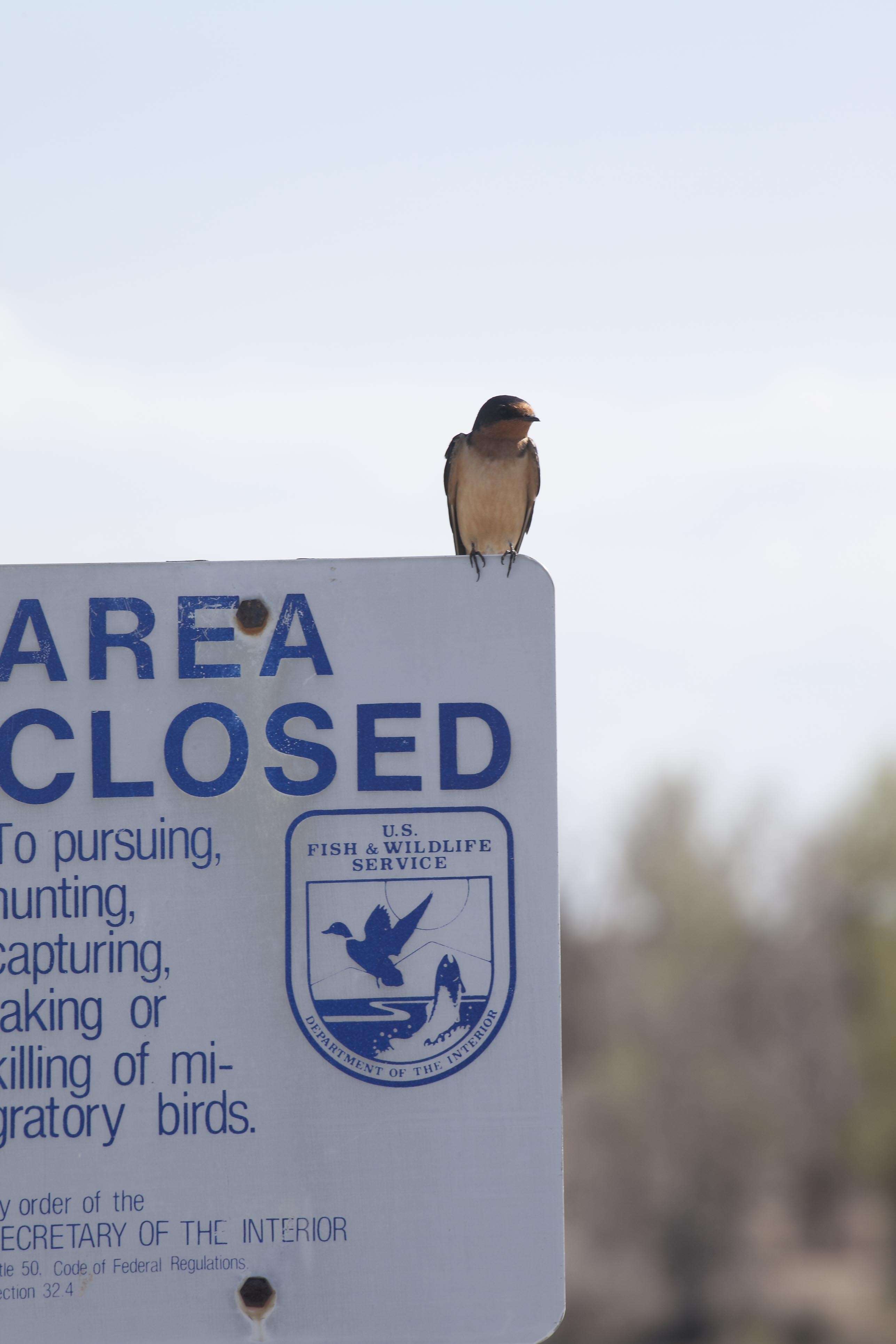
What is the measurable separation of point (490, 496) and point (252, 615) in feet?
7.81

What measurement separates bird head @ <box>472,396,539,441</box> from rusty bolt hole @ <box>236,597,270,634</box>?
2.10m

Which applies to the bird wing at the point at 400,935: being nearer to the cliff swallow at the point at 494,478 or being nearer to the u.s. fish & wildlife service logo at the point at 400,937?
the u.s. fish & wildlife service logo at the point at 400,937

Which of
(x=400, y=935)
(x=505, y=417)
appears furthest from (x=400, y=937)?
(x=505, y=417)

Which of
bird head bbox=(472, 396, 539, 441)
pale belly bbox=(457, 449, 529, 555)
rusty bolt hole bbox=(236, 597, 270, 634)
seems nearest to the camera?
rusty bolt hole bbox=(236, 597, 270, 634)

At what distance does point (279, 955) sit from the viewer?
2.28 metres

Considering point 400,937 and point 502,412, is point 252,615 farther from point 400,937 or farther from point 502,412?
point 502,412

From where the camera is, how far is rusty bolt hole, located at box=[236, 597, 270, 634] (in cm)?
237

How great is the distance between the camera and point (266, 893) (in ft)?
7.54

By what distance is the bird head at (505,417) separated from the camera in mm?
4355

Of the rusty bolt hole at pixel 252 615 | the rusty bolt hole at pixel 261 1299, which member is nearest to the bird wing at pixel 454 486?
the rusty bolt hole at pixel 252 615

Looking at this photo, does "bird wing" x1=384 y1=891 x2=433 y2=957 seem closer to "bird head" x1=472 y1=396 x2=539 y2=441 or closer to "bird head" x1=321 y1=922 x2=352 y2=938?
"bird head" x1=321 y1=922 x2=352 y2=938

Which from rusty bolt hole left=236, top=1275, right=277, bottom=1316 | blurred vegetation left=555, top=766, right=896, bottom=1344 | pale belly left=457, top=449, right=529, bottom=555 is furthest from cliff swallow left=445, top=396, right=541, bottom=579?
blurred vegetation left=555, top=766, right=896, bottom=1344

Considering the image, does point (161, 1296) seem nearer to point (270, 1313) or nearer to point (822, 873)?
point (270, 1313)

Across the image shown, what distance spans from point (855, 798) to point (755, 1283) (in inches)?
654
